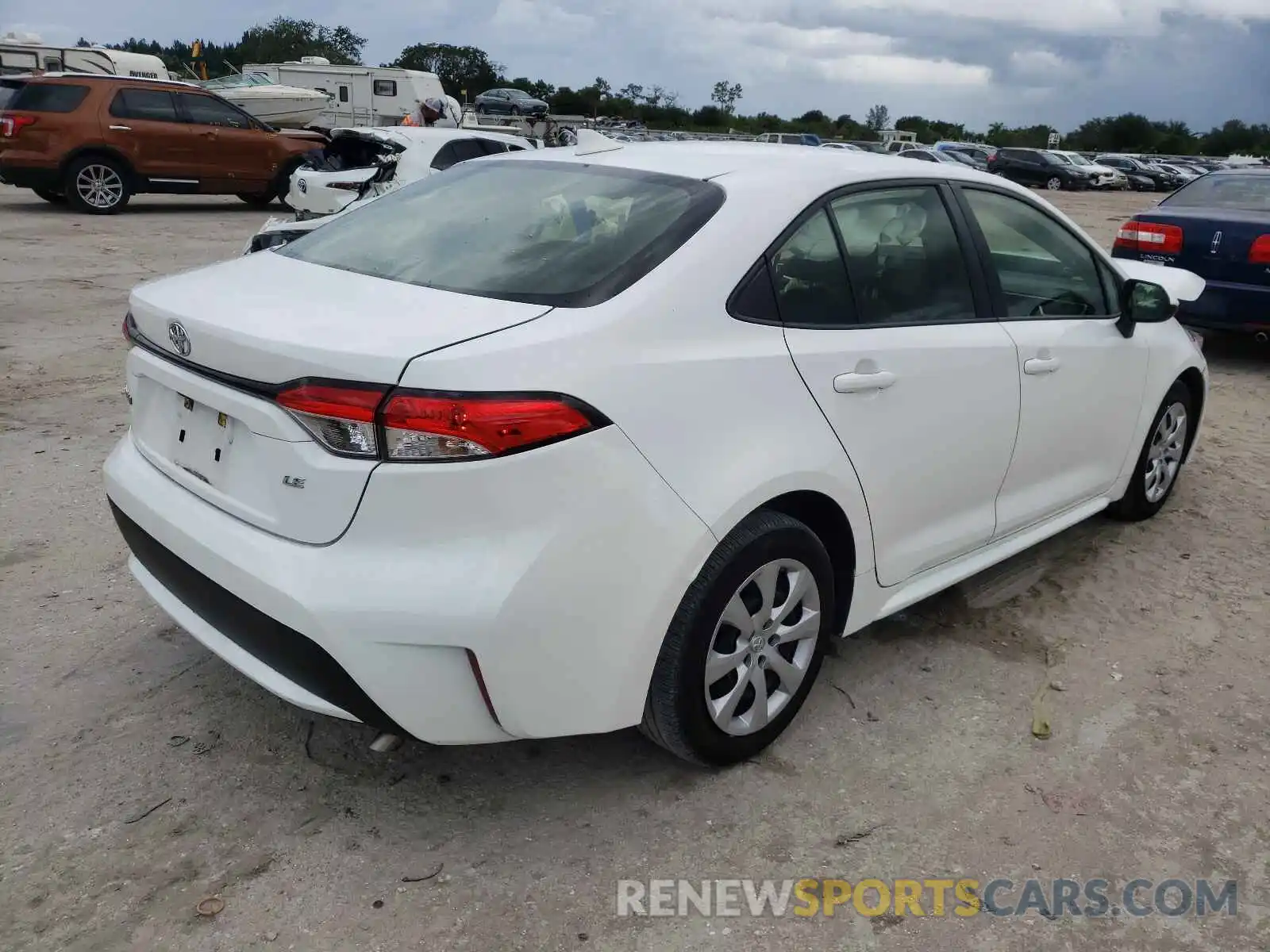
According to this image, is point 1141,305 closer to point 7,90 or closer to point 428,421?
point 428,421

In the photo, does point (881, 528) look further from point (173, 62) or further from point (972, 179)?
point (173, 62)

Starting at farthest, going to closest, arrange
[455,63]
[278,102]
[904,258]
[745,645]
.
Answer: [455,63] → [278,102] → [904,258] → [745,645]

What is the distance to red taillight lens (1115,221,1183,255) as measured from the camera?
7.58m

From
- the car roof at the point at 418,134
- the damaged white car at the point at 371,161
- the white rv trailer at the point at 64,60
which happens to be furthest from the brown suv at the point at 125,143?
the white rv trailer at the point at 64,60

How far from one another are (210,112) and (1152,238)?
41.5ft

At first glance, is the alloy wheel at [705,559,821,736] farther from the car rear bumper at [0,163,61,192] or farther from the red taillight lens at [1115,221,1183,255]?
the car rear bumper at [0,163,61,192]

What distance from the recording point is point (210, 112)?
1499 centimetres

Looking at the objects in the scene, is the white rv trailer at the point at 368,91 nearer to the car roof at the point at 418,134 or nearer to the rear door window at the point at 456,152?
the car roof at the point at 418,134

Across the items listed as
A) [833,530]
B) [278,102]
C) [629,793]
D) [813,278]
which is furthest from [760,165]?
[278,102]

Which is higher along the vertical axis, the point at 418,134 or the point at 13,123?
the point at 418,134

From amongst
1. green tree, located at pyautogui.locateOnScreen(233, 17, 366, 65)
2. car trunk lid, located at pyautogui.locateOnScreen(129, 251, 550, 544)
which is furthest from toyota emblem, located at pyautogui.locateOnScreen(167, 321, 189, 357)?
green tree, located at pyautogui.locateOnScreen(233, 17, 366, 65)

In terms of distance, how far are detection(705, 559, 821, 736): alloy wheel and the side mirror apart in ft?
6.38

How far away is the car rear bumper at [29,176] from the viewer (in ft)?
44.5

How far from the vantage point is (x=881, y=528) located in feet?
9.82
